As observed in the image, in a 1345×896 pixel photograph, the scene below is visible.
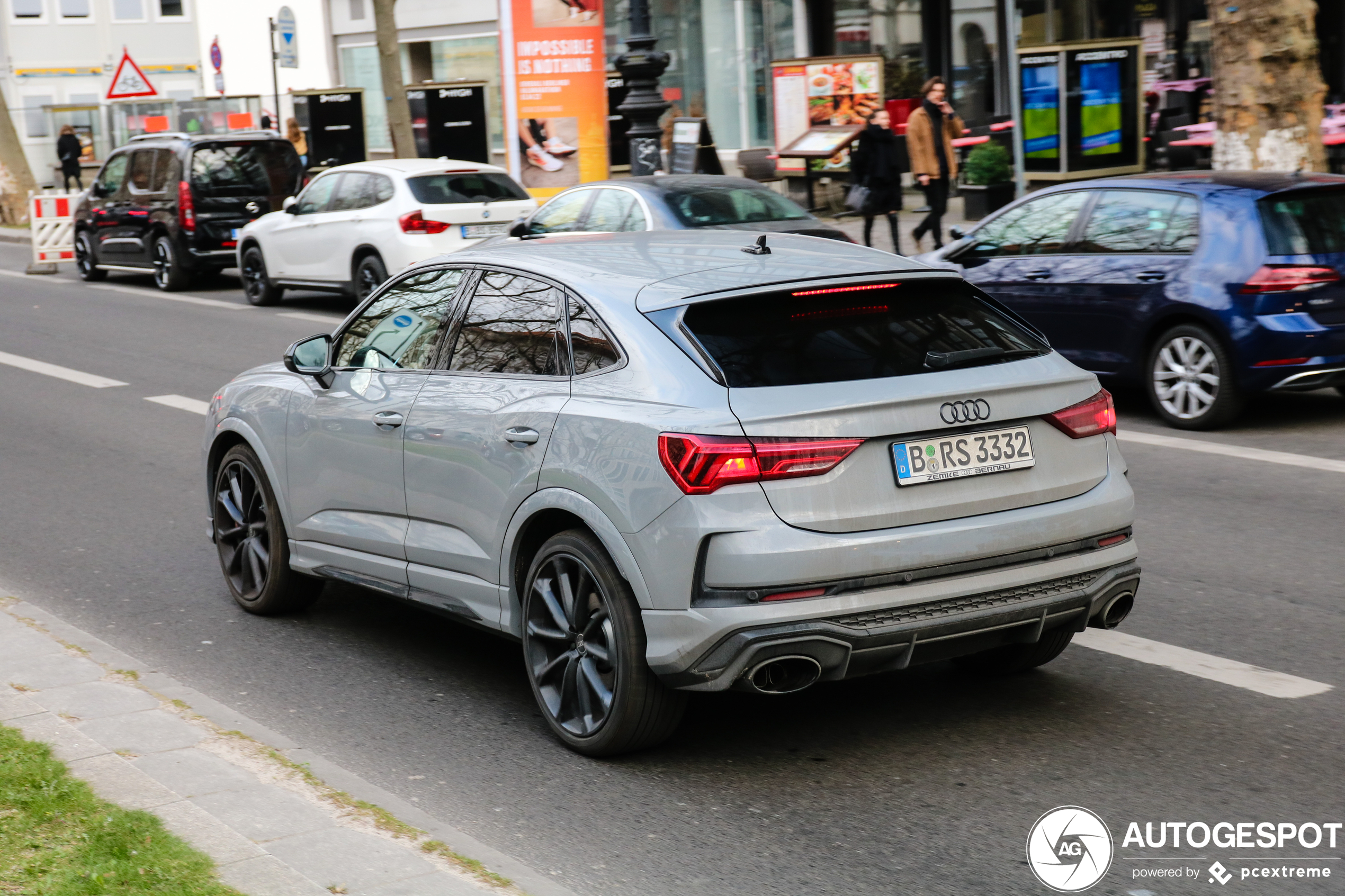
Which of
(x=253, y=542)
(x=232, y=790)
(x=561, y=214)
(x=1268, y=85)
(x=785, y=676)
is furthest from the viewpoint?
(x=561, y=214)

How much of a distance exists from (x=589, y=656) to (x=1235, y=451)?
19.3ft

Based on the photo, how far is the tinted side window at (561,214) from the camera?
15.1 m

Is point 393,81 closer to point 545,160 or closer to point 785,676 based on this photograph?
point 545,160

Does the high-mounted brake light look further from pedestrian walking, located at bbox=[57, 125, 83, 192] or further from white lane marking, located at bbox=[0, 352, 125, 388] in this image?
pedestrian walking, located at bbox=[57, 125, 83, 192]

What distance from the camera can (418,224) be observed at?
56.6 feet

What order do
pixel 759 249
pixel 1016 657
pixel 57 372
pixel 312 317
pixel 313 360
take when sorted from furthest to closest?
pixel 312 317, pixel 57 372, pixel 313 360, pixel 1016 657, pixel 759 249

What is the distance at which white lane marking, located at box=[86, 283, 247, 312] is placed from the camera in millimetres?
19625

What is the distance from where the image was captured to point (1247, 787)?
4.50 metres

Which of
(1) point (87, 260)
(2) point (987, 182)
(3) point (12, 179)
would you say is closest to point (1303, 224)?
(2) point (987, 182)

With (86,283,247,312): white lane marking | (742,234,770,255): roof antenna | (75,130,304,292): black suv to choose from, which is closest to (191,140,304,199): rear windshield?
(75,130,304,292): black suv

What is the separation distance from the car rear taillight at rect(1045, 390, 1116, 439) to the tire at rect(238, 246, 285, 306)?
1566cm

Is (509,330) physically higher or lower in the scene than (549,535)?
higher

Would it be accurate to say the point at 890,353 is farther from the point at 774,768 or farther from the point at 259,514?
the point at 259,514

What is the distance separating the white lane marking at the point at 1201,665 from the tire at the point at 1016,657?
16 centimetres
